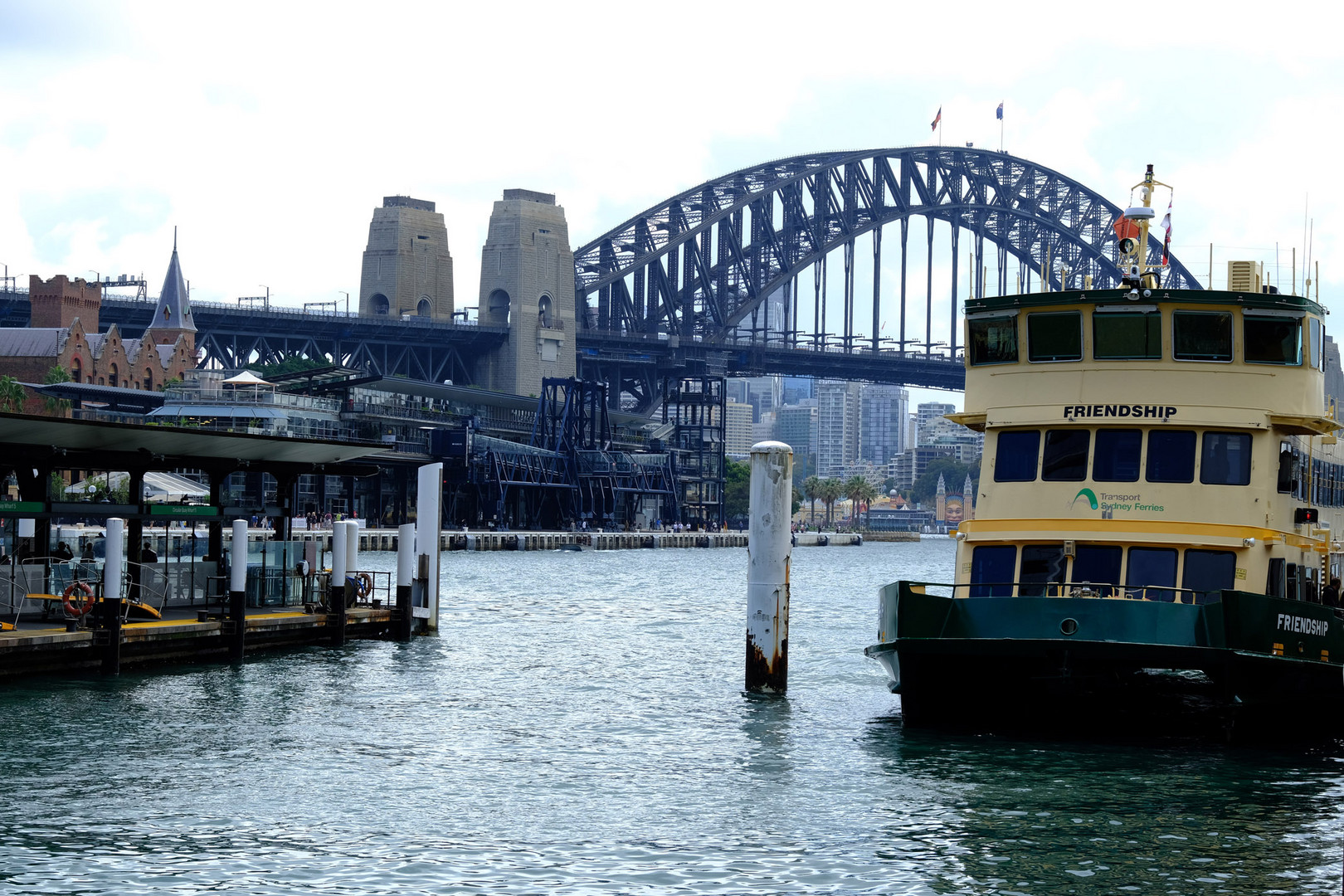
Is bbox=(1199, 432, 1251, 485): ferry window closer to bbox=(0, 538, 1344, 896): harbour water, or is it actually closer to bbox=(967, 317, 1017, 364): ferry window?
bbox=(967, 317, 1017, 364): ferry window

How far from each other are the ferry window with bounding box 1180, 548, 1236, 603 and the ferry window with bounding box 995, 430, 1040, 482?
2.63 m

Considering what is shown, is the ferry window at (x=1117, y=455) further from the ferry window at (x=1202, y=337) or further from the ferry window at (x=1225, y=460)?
the ferry window at (x=1202, y=337)

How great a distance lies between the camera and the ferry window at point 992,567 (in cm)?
2584

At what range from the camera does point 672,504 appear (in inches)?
7598

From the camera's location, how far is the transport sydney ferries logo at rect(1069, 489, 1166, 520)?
25.3m

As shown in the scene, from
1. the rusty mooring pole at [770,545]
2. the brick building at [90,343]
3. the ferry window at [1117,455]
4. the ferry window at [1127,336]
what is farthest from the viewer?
the brick building at [90,343]

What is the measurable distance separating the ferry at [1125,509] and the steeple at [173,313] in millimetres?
155091

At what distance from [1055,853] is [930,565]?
12081 centimetres

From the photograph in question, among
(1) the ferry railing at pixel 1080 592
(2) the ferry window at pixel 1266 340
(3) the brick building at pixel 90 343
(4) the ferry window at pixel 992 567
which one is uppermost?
(3) the brick building at pixel 90 343

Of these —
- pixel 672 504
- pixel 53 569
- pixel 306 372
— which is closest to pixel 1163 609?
pixel 53 569

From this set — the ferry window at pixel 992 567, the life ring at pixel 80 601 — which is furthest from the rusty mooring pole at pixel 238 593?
the ferry window at pixel 992 567

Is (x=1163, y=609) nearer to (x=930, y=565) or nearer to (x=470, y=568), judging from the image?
(x=470, y=568)

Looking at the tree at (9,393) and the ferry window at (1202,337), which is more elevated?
the tree at (9,393)

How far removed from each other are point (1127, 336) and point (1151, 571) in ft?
11.8
